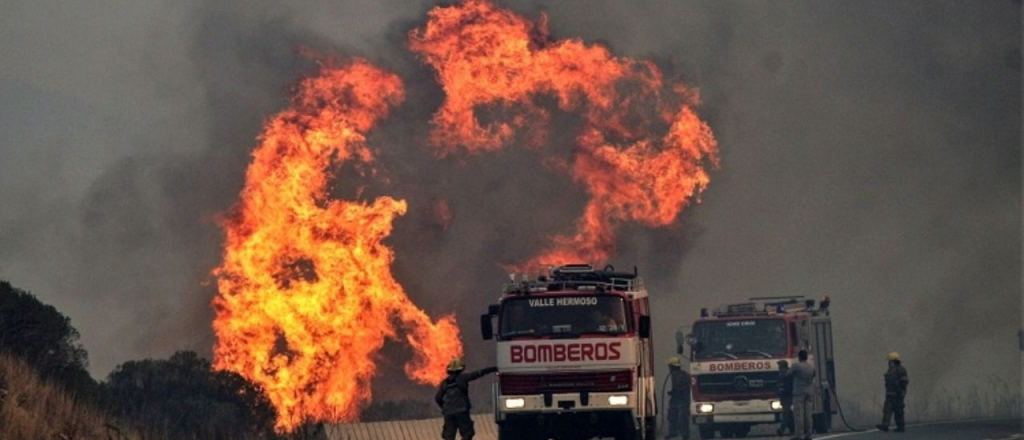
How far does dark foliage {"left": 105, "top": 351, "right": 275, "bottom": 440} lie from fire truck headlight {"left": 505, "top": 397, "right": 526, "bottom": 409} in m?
5.79

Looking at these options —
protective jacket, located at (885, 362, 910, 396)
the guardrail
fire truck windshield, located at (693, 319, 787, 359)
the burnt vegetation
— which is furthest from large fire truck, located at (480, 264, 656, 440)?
protective jacket, located at (885, 362, 910, 396)

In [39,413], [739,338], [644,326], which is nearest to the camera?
[39,413]

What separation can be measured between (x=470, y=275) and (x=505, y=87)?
7.00 m

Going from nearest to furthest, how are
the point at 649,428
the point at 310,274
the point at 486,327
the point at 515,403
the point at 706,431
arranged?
1. the point at 515,403
2. the point at 486,327
3. the point at 649,428
4. the point at 706,431
5. the point at 310,274

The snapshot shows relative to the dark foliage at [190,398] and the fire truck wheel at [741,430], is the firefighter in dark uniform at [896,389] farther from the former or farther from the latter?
the dark foliage at [190,398]

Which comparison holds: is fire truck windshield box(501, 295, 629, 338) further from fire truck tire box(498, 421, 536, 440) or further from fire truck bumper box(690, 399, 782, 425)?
fire truck bumper box(690, 399, 782, 425)

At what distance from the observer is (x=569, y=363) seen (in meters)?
25.9

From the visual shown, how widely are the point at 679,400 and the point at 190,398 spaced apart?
1151cm

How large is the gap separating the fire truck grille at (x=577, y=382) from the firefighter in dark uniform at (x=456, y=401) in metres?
1.01

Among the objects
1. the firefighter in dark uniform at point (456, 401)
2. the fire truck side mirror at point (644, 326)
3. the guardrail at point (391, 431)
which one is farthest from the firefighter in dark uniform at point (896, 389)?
the firefighter in dark uniform at point (456, 401)

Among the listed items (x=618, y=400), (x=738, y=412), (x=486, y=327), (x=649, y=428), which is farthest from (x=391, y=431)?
(x=738, y=412)

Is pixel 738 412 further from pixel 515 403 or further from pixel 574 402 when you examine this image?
pixel 515 403

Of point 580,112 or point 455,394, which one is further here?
point 580,112

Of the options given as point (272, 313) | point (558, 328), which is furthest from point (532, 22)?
point (558, 328)
